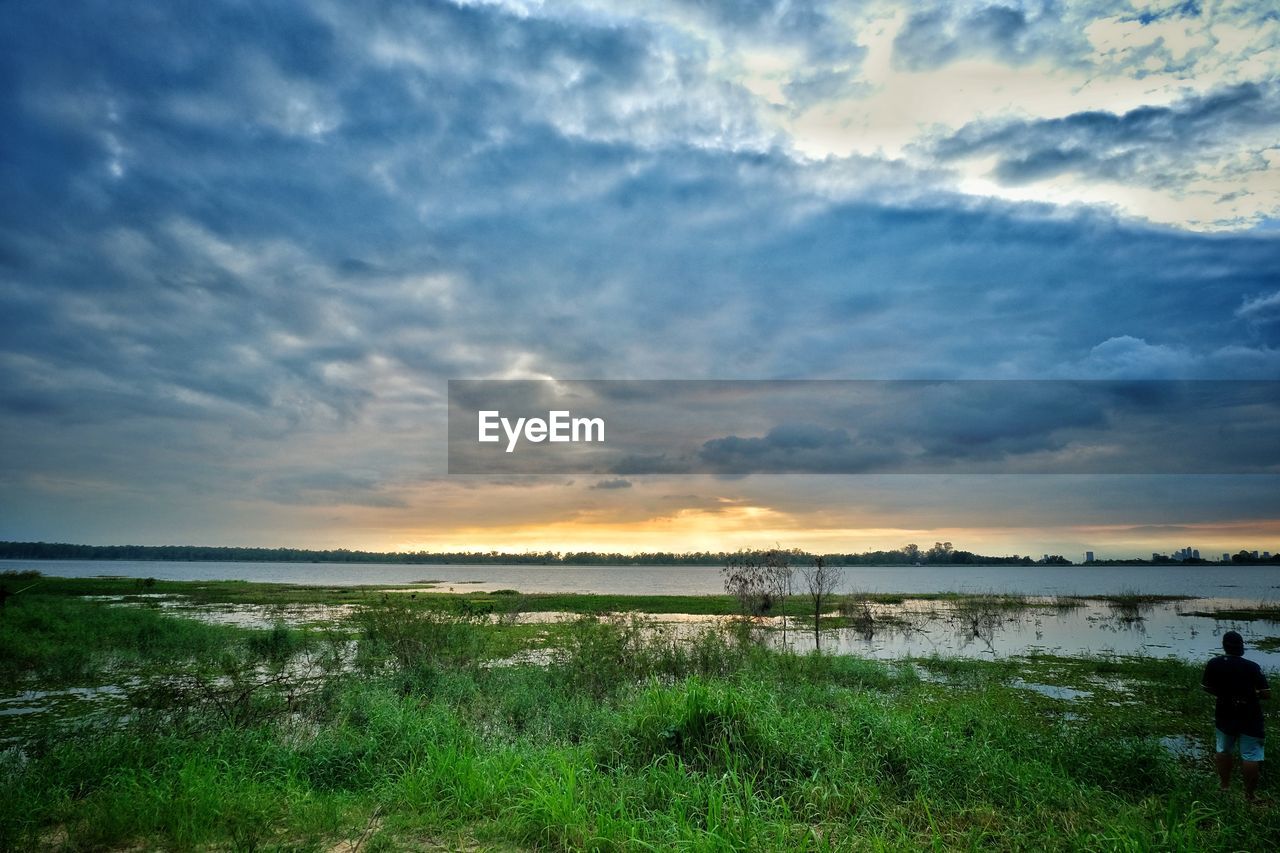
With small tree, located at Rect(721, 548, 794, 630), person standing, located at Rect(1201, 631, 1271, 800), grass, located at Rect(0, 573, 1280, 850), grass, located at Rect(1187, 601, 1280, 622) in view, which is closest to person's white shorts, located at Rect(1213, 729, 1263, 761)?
person standing, located at Rect(1201, 631, 1271, 800)

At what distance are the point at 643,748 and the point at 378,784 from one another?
377cm

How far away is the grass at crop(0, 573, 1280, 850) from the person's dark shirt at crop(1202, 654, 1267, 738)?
1063mm

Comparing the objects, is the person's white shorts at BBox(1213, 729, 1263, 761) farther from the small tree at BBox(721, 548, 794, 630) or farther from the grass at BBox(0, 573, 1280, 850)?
the small tree at BBox(721, 548, 794, 630)

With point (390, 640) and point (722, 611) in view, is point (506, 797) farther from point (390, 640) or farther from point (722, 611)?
point (722, 611)

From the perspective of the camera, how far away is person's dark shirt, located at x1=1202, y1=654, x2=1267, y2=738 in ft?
30.1

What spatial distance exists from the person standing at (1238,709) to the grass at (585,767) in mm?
565

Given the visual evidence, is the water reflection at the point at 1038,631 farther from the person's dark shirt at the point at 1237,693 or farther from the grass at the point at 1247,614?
the person's dark shirt at the point at 1237,693

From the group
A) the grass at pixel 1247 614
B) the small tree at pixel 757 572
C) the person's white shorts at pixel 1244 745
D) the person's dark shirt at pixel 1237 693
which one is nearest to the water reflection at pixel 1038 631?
the grass at pixel 1247 614

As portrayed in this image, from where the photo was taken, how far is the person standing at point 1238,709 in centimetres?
912

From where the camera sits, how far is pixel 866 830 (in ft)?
22.7

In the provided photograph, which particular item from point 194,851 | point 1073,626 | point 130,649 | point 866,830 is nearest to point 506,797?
point 194,851

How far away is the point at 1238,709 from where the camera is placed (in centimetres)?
935

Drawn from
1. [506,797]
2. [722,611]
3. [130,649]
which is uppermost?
[506,797]

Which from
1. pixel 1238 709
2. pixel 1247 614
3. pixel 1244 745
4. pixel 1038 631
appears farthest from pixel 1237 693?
pixel 1247 614
